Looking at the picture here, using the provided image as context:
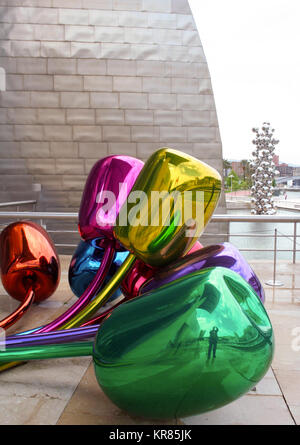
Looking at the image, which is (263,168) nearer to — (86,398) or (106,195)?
(106,195)

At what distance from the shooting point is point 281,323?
1.63 m

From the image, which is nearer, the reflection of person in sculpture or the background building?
the reflection of person in sculpture

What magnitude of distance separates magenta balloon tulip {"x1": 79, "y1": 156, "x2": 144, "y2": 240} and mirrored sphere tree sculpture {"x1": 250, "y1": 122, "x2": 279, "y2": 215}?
10151mm

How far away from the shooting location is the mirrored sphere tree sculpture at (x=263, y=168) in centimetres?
1102

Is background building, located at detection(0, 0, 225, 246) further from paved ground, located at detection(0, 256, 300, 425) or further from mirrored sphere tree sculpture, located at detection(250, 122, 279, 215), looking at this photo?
mirrored sphere tree sculpture, located at detection(250, 122, 279, 215)

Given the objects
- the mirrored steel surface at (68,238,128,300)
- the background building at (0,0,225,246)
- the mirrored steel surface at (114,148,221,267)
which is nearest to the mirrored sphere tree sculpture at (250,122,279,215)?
the background building at (0,0,225,246)

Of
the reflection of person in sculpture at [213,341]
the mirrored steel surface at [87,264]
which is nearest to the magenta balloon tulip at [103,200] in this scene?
the mirrored steel surface at [87,264]

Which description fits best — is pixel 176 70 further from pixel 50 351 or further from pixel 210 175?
pixel 50 351

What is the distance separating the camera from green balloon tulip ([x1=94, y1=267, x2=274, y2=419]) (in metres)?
0.74

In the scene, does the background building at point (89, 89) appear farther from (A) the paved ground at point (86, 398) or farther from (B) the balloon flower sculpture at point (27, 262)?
(A) the paved ground at point (86, 398)

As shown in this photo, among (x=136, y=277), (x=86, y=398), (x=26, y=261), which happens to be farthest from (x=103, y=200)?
(x=86, y=398)

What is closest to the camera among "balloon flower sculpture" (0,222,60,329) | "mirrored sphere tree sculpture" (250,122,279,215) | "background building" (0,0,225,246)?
"balloon flower sculpture" (0,222,60,329)
